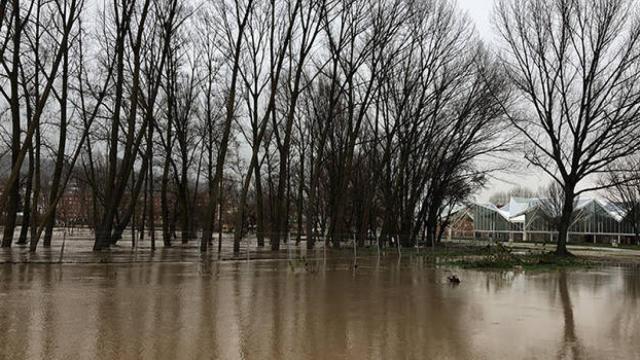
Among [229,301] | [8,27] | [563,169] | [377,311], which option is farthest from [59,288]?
[563,169]

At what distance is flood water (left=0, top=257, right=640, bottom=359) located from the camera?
Result: 805cm

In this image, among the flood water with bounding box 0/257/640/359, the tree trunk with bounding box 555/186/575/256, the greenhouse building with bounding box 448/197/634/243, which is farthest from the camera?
the greenhouse building with bounding box 448/197/634/243

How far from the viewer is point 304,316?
10.8 meters

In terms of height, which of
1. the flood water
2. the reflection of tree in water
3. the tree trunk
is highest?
the tree trunk

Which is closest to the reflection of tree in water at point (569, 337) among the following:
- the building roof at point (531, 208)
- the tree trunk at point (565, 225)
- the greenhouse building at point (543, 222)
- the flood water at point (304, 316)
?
the flood water at point (304, 316)

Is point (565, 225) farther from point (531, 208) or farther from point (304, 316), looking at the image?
point (531, 208)

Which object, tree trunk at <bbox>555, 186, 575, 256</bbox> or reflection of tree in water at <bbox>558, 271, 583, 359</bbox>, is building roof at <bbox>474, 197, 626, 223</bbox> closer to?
tree trunk at <bbox>555, 186, 575, 256</bbox>

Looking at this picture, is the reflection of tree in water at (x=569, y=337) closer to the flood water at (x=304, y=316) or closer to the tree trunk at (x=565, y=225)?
the flood water at (x=304, y=316)

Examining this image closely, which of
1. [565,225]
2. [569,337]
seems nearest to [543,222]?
[565,225]

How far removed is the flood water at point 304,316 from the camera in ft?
26.4

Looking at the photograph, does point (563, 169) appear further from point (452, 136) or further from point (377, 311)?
point (377, 311)

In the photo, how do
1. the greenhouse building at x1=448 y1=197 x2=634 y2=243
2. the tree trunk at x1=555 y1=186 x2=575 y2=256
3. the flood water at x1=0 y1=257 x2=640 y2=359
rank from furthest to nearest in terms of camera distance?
the greenhouse building at x1=448 y1=197 x2=634 y2=243, the tree trunk at x1=555 y1=186 x2=575 y2=256, the flood water at x1=0 y1=257 x2=640 y2=359

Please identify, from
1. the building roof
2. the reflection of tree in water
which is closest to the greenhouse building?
the building roof

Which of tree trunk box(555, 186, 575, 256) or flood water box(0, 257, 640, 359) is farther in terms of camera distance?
tree trunk box(555, 186, 575, 256)
